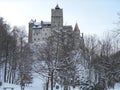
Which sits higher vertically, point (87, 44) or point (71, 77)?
point (87, 44)

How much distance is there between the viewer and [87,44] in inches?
2598

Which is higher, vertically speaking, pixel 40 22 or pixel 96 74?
pixel 40 22

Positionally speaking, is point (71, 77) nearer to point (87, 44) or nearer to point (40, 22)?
point (87, 44)

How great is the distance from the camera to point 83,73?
3625 centimetres

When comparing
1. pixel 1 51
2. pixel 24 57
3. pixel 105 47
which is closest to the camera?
pixel 1 51

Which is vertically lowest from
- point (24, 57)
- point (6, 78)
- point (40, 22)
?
point (6, 78)

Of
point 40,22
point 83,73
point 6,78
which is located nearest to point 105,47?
point 6,78

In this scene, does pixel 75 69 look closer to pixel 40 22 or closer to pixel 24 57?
pixel 24 57

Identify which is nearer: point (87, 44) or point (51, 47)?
point (51, 47)

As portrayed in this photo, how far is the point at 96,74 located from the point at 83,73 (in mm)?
8761

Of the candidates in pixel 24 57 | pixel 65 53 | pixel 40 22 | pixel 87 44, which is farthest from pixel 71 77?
pixel 40 22

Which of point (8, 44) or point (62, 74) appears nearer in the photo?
point (62, 74)

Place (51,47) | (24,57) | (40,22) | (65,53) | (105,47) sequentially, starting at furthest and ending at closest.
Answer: (40,22)
(105,47)
(24,57)
(51,47)
(65,53)

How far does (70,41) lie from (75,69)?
4616 millimetres
